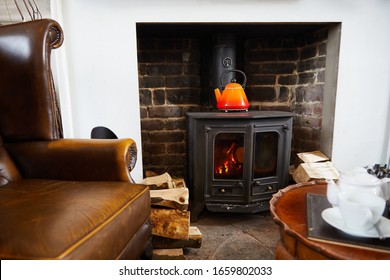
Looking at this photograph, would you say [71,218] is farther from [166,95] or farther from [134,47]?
[166,95]

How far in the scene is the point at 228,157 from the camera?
5.25ft

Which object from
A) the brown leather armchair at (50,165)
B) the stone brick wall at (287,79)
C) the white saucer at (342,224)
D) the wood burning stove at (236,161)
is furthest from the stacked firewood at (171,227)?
the stone brick wall at (287,79)

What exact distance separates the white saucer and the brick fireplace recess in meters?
1.24

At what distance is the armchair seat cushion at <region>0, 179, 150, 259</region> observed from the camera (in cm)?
59

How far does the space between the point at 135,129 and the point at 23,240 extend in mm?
1067

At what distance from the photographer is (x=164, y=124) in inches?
80.0

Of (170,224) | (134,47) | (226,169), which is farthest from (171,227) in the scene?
(134,47)

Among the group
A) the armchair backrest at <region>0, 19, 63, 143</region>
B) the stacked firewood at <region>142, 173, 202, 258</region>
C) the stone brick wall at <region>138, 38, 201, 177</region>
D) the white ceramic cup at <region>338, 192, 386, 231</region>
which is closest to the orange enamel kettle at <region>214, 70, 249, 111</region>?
the stone brick wall at <region>138, 38, 201, 177</region>

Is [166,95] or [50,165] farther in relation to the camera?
[166,95]

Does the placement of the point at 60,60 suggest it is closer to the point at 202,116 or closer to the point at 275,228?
the point at 202,116

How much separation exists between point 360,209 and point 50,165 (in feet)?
3.70

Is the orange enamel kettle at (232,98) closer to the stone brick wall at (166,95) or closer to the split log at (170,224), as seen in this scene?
the stone brick wall at (166,95)

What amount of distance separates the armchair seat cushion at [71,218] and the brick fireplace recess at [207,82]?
38.0 inches

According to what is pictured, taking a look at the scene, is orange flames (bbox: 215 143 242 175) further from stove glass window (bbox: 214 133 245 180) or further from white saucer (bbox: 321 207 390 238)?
white saucer (bbox: 321 207 390 238)
